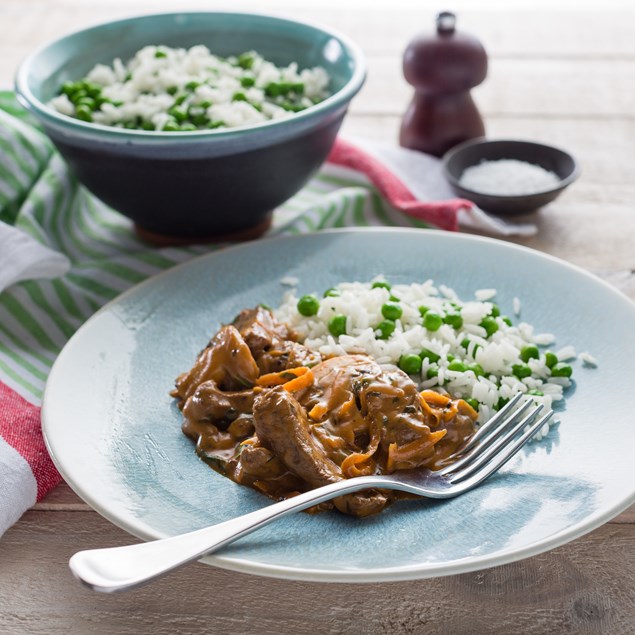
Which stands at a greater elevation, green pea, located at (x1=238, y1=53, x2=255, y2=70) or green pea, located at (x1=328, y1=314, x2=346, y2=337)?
green pea, located at (x1=238, y1=53, x2=255, y2=70)

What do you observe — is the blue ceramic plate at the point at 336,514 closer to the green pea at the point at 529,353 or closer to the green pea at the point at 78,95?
the green pea at the point at 529,353

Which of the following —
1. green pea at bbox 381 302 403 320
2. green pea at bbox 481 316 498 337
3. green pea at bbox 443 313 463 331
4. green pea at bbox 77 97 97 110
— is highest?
green pea at bbox 77 97 97 110

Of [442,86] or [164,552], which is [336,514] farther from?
[442,86]

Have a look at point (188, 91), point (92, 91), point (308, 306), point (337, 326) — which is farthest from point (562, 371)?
point (92, 91)

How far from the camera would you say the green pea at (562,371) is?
342 centimetres

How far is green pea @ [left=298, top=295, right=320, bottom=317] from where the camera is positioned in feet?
12.3

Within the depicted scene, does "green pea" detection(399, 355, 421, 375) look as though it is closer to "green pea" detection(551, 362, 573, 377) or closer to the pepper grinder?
"green pea" detection(551, 362, 573, 377)

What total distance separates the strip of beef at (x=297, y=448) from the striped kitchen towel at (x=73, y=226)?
0.95 meters

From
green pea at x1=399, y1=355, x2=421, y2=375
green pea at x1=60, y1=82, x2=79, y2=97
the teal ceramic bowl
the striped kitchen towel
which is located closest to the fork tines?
green pea at x1=399, y1=355, x2=421, y2=375

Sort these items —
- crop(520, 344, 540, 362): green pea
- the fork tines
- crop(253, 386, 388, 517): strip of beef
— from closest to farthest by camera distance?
crop(253, 386, 388, 517): strip of beef → the fork tines → crop(520, 344, 540, 362): green pea

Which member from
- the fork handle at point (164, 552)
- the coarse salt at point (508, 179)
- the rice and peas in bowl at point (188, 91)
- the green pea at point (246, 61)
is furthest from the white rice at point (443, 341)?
the green pea at point (246, 61)

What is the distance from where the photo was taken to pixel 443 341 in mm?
3621

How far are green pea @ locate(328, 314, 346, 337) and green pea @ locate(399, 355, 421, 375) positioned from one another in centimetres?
30

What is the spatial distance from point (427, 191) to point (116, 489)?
2.72 metres
